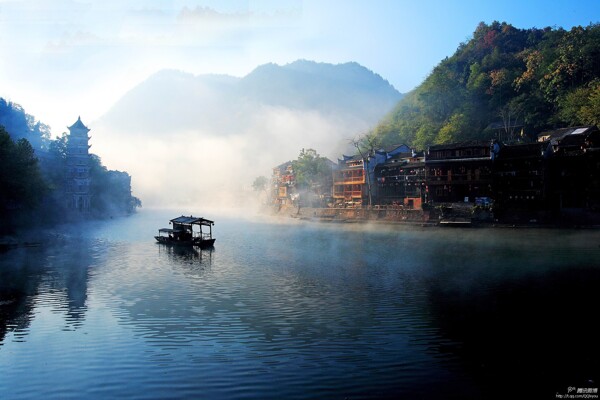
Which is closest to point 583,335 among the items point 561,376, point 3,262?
point 561,376

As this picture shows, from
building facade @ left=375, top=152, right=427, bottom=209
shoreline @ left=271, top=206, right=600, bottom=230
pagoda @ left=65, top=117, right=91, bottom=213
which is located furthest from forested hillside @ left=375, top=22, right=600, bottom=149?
pagoda @ left=65, top=117, right=91, bottom=213

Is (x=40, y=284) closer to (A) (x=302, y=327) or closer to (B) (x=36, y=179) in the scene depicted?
(A) (x=302, y=327)

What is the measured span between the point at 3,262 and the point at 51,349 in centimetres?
2985

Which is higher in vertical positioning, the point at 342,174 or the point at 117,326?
the point at 342,174

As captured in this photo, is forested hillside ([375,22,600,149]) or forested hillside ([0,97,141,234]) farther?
forested hillside ([375,22,600,149])

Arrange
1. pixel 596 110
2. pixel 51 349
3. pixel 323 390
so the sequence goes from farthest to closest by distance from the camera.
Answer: pixel 596 110 → pixel 51 349 → pixel 323 390

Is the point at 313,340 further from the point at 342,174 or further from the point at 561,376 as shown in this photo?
the point at 342,174

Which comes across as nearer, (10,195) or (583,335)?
(583,335)

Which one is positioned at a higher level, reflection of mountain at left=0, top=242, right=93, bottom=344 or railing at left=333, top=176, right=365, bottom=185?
railing at left=333, top=176, right=365, bottom=185

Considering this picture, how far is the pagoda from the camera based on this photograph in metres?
108

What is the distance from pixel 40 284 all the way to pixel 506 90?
11142 cm

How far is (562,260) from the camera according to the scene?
41.6 m

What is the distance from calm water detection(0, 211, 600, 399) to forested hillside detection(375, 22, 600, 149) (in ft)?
196

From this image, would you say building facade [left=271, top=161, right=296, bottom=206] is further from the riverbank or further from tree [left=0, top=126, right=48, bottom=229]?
tree [left=0, top=126, right=48, bottom=229]
